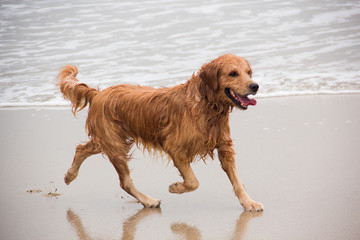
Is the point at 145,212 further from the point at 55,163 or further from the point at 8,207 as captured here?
the point at 55,163

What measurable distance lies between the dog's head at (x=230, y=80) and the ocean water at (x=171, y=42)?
4.72 meters

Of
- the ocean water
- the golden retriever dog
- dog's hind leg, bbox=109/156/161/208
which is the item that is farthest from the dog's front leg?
the ocean water

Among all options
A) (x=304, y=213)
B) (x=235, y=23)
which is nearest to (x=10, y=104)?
(x=304, y=213)

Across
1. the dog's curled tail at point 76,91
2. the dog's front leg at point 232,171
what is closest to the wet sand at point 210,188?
the dog's front leg at point 232,171

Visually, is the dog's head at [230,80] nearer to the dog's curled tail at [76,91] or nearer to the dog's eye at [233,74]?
the dog's eye at [233,74]

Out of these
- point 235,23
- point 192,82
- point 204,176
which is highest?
point 192,82

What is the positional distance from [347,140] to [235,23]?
9.39m

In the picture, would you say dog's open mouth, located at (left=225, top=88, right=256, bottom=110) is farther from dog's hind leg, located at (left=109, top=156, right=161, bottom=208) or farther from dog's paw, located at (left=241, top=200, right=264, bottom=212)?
dog's hind leg, located at (left=109, top=156, right=161, bottom=208)

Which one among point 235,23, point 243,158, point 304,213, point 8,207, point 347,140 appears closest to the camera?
point 304,213

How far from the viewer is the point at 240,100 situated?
165 inches

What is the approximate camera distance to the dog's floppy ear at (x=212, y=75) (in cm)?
418

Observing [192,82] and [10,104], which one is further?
[10,104]

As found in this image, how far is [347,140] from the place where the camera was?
618 cm

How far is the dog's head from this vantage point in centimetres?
416
